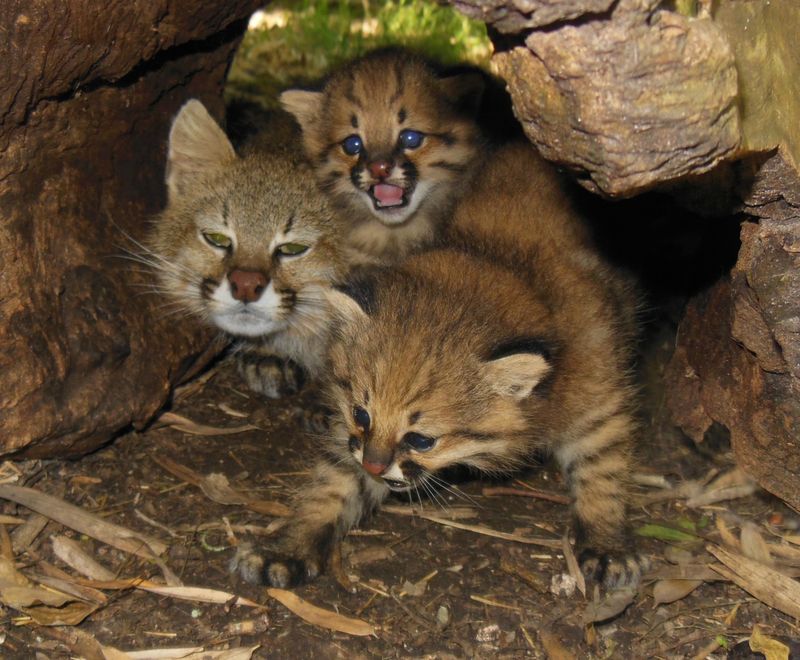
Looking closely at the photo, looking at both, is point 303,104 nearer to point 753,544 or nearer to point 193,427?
point 193,427

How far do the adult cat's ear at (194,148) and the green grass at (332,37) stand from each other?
8.76ft

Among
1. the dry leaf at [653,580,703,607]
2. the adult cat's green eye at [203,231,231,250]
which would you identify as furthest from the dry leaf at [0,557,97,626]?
the dry leaf at [653,580,703,607]

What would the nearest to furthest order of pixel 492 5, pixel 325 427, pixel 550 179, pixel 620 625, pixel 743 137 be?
pixel 492 5
pixel 743 137
pixel 620 625
pixel 550 179
pixel 325 427

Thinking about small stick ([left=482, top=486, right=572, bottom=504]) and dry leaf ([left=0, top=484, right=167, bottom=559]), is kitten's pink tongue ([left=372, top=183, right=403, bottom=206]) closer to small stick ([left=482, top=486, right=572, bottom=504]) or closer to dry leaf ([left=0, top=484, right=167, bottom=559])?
small stick ([left=482, top=486, right=572, bottom=504])

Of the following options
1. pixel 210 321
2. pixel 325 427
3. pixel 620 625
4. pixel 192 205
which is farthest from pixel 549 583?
pixel 192 205

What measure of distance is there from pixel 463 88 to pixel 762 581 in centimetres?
318

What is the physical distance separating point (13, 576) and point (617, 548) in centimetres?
297

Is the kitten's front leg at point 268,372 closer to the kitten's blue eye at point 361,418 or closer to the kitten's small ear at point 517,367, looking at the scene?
the kitten's blue eye at point 361,418

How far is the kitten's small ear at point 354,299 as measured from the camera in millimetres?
4582

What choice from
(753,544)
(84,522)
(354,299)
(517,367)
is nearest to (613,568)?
(753,544)

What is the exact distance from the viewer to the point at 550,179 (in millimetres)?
5465

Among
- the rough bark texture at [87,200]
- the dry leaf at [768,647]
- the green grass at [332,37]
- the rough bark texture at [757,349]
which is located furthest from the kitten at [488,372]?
the green grass at [332,37]

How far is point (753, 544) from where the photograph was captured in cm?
512

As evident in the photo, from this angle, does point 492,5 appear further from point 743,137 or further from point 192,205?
point 192,205
